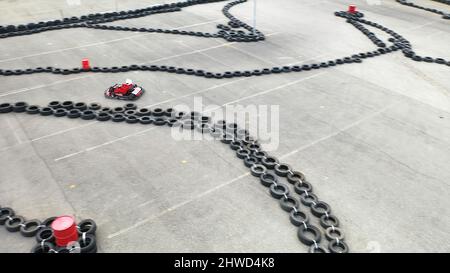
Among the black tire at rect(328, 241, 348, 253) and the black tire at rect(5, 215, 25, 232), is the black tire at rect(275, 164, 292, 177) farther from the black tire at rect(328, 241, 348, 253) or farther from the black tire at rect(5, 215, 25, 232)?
the black tire at rect(5, 215, 25, 232)

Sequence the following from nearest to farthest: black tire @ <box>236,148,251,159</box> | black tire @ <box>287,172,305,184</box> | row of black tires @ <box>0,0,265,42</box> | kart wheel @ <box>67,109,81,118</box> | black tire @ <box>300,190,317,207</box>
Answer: black tire @ <box>300,190,317,207</box> < black tire @ <box>287,172,305,184</box> < black tire @ <box>236,148,251,159</box> < kart wheel @ <box>67,109,81,118</box> < row of black tires @ <box>0,0,265,42</box>

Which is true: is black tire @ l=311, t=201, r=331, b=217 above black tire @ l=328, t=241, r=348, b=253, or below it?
above

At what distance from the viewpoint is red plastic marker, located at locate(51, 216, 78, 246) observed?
276 inches

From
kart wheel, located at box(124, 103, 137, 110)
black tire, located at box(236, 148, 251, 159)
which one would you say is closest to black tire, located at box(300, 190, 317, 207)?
black tire, located at box(236, 148, 251, 159)

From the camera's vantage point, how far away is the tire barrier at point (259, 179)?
7.50 m

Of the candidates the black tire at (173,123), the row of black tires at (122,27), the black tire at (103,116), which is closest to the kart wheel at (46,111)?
the black tire at (103,116)

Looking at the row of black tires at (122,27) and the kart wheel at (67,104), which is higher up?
the row of black tires at (122,27)

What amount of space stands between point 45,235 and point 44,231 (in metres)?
0.09

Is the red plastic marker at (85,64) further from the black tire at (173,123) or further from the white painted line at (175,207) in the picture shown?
the white painted line at (175,207)

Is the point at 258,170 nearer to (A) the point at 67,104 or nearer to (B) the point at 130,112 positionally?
(B) the point at 130,112

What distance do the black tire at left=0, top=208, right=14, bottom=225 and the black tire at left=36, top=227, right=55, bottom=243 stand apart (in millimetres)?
972

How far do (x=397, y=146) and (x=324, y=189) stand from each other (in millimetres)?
3234

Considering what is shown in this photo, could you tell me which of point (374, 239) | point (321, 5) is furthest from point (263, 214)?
point (321, 5)
